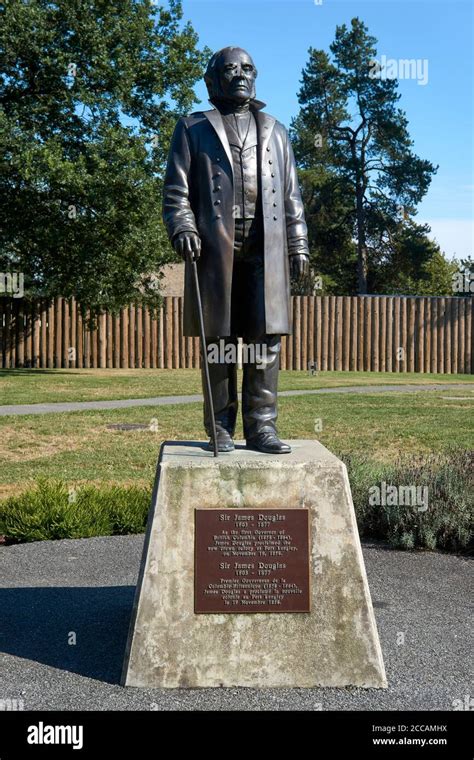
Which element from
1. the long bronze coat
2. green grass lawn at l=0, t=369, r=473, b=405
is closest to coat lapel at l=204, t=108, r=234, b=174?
the long bronze coat

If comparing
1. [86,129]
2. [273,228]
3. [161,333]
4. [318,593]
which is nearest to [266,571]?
[318,593]

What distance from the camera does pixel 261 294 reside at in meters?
4.93

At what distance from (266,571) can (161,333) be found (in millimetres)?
19165

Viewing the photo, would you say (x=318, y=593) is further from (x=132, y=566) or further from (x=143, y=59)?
(x=143, y=59)

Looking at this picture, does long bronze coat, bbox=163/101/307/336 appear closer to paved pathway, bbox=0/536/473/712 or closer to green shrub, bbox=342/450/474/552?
paved pathway, bbox=0/536/473/712

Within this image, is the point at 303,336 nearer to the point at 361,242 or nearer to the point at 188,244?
the point at 361,242

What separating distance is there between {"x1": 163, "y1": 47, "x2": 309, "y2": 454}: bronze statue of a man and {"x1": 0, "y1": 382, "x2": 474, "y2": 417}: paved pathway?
8094mm

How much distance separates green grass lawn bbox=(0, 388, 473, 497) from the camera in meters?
9.46

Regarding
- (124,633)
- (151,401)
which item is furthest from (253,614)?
(151,401)

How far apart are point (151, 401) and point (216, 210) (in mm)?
10171

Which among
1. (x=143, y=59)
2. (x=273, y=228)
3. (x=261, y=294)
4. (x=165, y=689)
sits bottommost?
(x=165, y=689)

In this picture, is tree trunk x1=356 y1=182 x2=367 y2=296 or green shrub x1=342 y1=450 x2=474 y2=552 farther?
tree trunk x1=356 y1=182 x2=367 y2=296

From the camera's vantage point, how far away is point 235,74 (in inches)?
194

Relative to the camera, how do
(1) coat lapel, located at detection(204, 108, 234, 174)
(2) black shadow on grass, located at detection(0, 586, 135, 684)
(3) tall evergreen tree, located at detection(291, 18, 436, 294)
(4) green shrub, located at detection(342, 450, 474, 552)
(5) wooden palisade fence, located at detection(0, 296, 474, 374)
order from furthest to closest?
(3) tall evergreen tree, located at detection(291, 18, 436, 294) → (5) wooden palisade fence, located at detection(0, 296, 474, 374) → (4) green shrub, located at detection(342, 450, 474, 552) → (1) coat lapel, located at detection(204, 108, 234, 174) → (2) black shadow on grass, located at detection(0, 586, 135, 684)
